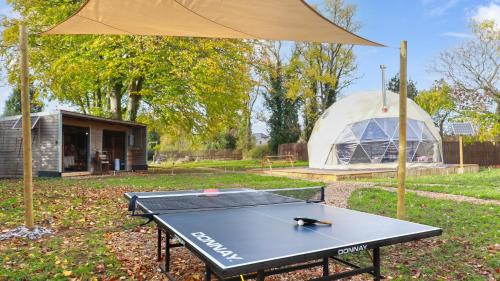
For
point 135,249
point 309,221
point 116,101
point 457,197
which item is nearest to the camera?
point 309,221

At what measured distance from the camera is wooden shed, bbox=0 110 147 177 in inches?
619

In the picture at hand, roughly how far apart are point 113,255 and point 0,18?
1841cm

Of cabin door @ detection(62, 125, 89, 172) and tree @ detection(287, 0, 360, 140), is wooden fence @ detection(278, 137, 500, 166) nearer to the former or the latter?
tree @ detection(287, 0, 360, 140)

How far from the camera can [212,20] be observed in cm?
589

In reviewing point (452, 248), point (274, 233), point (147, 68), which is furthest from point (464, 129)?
point (274, 233)

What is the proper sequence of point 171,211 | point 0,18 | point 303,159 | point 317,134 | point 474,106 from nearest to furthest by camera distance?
point 171,211, point 0,18, point 317,134, point 474,106, point 303,159

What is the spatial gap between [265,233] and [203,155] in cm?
3478

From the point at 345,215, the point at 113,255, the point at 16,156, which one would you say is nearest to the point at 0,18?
the point at 16,156

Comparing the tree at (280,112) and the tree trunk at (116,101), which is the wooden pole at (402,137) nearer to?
the tree trunk at (116,101)

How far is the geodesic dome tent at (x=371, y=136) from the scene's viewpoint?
1866 centimetres

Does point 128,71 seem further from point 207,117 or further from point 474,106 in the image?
point 474,106

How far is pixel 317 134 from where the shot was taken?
838 inches

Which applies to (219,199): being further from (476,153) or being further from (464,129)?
(476,153)

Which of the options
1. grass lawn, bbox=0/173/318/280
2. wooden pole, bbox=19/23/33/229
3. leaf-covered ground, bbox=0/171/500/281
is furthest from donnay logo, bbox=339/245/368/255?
wooden pole, bbox=19/23/33/229
